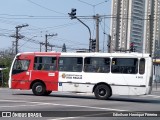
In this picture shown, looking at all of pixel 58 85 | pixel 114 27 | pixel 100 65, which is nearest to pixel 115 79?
pixel 100 65

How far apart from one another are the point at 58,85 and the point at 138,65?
16.5 ft

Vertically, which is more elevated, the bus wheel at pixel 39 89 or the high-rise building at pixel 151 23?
the high-rise building at pixel 151 23

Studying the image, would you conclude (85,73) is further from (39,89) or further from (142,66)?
(142,66)

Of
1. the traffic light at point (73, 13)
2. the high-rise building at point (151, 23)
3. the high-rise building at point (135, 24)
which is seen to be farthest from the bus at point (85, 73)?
the high-rise building at point (151, 23)

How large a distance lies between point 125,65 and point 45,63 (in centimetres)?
508

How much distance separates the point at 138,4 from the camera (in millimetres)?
56500

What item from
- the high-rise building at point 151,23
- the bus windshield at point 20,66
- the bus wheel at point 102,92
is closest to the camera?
the bus wheel at point 102,92

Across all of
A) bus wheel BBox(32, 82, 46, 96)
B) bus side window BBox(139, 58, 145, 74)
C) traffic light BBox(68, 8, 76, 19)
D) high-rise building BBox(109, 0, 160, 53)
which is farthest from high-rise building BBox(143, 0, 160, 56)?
bus wheel BBox(32, 82, 46, 96)

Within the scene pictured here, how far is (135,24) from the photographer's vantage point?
220 feet

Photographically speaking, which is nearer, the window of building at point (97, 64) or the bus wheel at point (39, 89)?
the window of building at point (97, 64)

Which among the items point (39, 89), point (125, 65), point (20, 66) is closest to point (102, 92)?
point (125, 65)

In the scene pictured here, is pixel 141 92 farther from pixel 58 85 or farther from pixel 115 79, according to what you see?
pixel 58 85

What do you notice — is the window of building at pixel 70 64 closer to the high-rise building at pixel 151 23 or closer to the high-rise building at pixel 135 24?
the high-rise building at pixel 135 24

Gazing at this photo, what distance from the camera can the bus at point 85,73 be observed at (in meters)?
24.7
